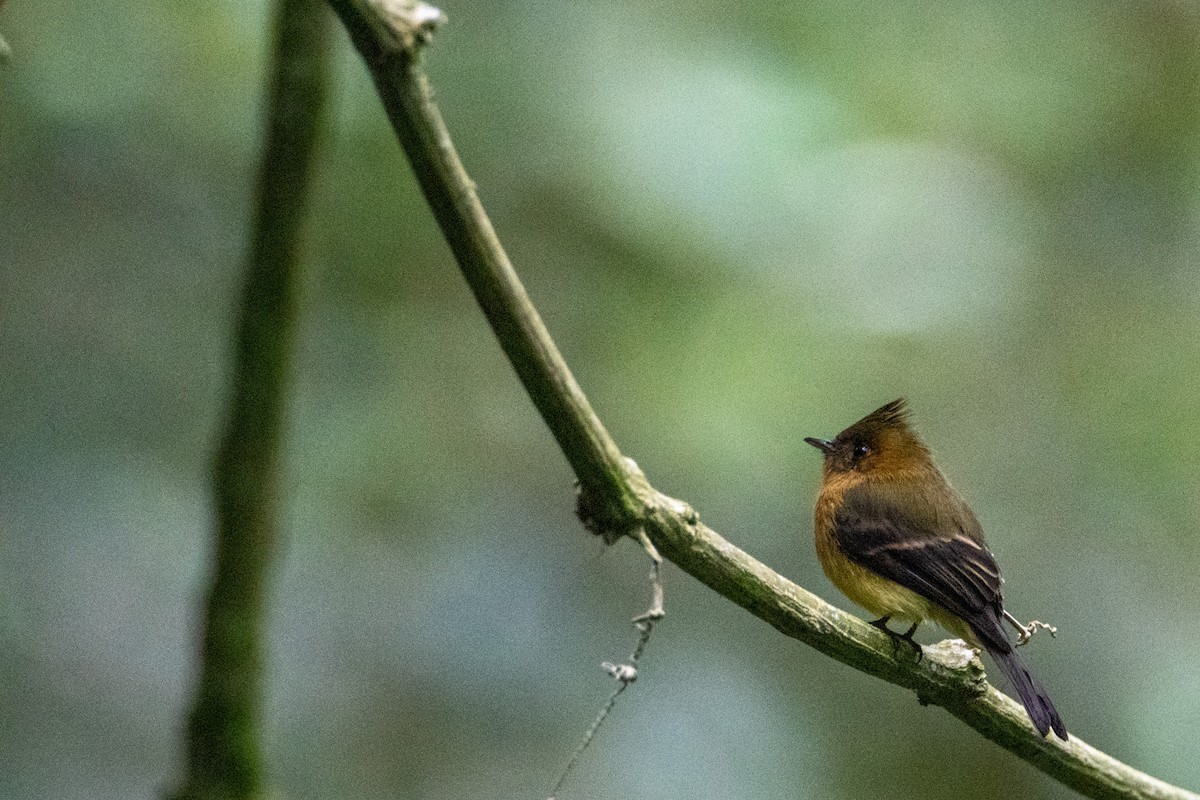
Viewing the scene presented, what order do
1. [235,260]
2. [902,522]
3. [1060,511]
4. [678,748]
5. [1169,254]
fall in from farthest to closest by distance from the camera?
1. [1169,254]
2. [1060,511]
3. [235,260]
4. [902,522]
5. [678,748]

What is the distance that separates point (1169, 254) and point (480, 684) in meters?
2.93

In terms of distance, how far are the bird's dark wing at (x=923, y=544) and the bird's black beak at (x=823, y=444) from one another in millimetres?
155

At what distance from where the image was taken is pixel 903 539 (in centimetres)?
369

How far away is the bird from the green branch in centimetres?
153

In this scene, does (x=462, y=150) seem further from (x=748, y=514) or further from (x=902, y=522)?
(x=902, y=522)

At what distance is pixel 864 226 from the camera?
3820 millimetres

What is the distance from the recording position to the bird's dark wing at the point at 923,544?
3465 millimetres

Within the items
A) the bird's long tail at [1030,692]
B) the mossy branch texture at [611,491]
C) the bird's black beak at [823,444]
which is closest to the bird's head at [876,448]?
the bird's black beak at [823,444]

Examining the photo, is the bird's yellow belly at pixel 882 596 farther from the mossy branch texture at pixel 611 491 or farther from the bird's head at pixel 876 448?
the mossy branch texture at pixel 611 491

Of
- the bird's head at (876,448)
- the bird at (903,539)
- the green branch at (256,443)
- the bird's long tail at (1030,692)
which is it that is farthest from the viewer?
the bird's head at (876,448)

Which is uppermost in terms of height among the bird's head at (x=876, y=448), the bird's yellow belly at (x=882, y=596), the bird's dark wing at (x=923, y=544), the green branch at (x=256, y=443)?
the bird's head at (x=876, y=448)

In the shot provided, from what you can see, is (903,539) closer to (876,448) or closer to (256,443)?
(876,448)

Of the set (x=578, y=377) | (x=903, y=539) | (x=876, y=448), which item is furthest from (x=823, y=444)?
(x=578, y=377)

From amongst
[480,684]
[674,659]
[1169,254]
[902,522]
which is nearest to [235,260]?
[480,684]
